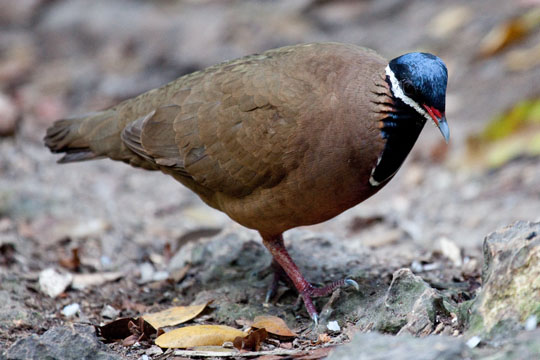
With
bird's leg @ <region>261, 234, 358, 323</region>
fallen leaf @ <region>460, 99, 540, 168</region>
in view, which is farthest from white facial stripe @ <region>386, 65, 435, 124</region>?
fallen leaf @ <region>460, 99, 540, 168</region>

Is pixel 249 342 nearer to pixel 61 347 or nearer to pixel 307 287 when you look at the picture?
pixel 307 287

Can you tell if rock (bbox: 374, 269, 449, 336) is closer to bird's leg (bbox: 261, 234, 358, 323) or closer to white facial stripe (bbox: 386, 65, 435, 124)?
bird's leg (bbox: 261, 234, 358, 323)

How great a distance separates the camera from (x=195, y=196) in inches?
291

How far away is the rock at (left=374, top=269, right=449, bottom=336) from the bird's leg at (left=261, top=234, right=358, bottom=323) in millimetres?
581

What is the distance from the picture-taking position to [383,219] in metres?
6.02

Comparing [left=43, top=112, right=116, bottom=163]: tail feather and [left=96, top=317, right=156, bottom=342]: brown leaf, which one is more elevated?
[left=43, top=112, right=116, bottom=163]: tail feather

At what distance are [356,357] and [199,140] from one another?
7.06 ft

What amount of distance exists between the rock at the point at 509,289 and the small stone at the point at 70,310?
2413mm

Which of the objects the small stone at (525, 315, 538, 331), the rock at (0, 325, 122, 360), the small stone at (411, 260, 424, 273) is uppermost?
the small stone at (525, 315, 538, 331)

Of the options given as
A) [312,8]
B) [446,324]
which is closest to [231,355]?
[446,324]

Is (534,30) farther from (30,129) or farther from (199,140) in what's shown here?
(30,129)

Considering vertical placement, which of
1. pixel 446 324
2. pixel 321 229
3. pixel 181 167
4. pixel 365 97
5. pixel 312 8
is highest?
pixel 312 8

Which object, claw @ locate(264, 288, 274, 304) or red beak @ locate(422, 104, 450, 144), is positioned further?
claw @ locate(264, 288, 274, 304)

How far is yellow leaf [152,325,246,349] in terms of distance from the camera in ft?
11.6
